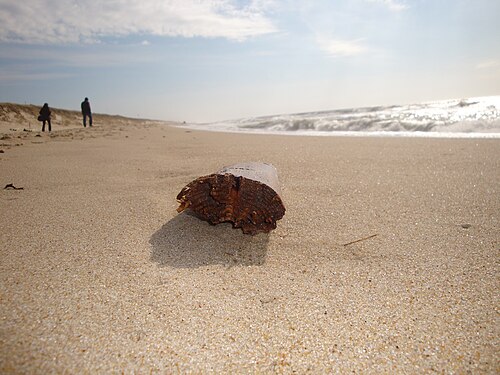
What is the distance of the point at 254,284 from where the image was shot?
4.34 feet

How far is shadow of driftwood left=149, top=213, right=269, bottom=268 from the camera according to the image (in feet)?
4.87

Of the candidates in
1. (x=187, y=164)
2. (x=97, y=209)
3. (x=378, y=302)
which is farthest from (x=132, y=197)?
(x=378, y=302)

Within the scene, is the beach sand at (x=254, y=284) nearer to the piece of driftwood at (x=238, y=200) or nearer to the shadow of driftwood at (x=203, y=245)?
the shadow of driftwood at (x=203, y=245)

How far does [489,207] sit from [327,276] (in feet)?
4.74

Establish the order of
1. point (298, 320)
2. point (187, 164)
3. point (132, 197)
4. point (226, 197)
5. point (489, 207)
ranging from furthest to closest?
1. point (187, 164)
2. point (132, 197)
3. point (489, 207)
4. point (226, 197)
5. point (298, 320)

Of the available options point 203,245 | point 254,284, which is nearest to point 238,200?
point 203,245

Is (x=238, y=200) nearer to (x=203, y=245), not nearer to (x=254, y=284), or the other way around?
(x=203, y=245)

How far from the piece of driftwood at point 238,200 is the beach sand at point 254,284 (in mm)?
117

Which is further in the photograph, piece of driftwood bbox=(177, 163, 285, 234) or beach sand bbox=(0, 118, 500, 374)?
piece of driftwood bbox=(177, 163, 285, 234)

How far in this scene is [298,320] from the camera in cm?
111

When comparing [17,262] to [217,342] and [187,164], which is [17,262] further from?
[187,164]

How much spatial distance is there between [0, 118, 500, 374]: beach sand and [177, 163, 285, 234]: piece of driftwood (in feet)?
0.38

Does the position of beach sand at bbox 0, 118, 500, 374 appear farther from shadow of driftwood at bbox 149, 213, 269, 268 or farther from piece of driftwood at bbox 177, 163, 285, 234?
piece of driftwood at bbox 177, 163, 285, 234

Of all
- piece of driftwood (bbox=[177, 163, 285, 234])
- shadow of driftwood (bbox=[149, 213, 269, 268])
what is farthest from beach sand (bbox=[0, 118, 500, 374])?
piece of driftwood (bbox=[177, 163, 285, 234])
